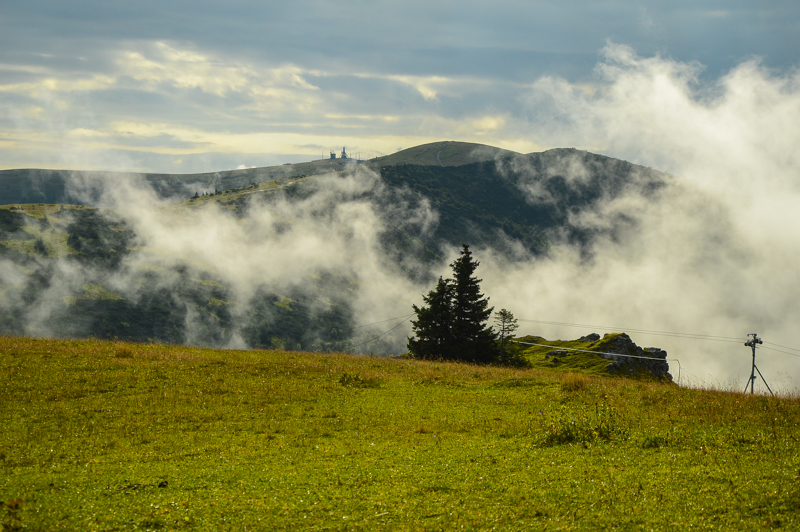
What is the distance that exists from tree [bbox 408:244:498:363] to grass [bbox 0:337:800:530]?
3372cm

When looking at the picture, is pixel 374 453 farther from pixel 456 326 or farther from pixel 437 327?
pixel 437 327

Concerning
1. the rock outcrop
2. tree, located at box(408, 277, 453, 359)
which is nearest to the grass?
tree, located at box(408, 277, 453, 359)

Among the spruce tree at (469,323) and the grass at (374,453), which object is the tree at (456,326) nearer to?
the spruce tree at (469,323)

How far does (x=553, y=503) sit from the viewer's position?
10664 mm

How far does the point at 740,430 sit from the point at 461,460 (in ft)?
26.5

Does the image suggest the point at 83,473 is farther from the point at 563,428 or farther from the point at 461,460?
the point at 563,428

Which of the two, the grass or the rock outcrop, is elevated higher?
the grass

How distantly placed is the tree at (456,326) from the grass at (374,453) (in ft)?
111

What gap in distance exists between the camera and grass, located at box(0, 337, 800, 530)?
10297mm

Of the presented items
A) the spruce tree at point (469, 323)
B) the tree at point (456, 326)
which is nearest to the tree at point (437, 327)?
the tree at point (456, 326)

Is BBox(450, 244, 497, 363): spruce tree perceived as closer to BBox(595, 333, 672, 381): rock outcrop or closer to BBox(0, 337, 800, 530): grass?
BBox(0, 337, 800, 530): grass

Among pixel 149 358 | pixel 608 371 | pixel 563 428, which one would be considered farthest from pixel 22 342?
pixel 608 371

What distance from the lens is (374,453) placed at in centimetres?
1473

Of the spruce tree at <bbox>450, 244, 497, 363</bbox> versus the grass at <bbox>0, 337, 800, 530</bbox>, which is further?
the spruce tree at <bbox>450, 244, 497, 363</bbox>
